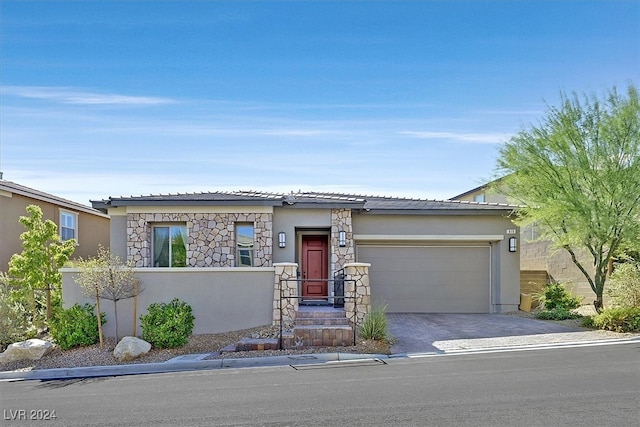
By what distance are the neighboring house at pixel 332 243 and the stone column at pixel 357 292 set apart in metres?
1.09

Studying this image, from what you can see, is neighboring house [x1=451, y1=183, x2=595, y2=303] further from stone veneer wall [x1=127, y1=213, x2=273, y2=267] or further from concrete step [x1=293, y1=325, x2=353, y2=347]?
concrete step [x1=293, y1=325, x2=353, y2=347]

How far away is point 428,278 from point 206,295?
7.45 metres

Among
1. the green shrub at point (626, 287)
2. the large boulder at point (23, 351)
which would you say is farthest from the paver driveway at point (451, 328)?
the large boulder at point (23, 351)

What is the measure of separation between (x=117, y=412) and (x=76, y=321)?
18.7 ft

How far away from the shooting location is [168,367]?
10.2 metres

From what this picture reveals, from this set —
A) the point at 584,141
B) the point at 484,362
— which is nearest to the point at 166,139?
the point at 484,362

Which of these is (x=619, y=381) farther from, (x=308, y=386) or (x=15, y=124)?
(x=15, y=124)

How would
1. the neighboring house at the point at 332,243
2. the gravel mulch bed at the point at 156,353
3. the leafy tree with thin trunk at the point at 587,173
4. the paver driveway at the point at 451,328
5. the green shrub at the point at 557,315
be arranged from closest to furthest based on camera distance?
the gravel mulch bed at the point at 156,353, the paver driveway at the point at 451,328, the leafy tree with thin trunk at the point at 587,173, the green shrub at the point at 557,315, the neighboring house at the point at 332,243

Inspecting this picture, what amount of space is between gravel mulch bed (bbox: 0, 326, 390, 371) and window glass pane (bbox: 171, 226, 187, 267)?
3989mm

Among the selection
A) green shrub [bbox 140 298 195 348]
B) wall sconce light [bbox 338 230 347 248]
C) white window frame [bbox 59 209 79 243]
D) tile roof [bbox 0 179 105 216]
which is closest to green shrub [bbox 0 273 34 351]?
green shrub [bbox 140 298 195 348]

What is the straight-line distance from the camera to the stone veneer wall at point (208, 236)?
15422 mm

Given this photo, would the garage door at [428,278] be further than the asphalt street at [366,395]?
Yes

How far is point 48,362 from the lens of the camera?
1087 cm

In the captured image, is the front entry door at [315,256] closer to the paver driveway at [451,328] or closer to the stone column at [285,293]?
the paver driveway at [451,328]
